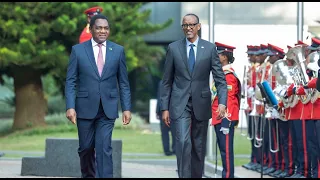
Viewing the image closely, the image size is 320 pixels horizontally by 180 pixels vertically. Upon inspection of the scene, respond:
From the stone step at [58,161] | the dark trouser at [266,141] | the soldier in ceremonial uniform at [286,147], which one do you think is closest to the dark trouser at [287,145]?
the soldier in ceremonial uniform at [286,147]

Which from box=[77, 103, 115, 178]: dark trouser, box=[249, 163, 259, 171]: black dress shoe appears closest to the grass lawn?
box=[249, 163, 259, 171]: black dress shoe

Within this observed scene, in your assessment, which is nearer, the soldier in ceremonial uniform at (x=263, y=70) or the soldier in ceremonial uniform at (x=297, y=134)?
the soldier in ceremonial uniform at (x=297, y=134)

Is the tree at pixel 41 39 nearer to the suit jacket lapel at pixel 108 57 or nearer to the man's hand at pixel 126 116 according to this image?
the suit jacket lapel at pixel 108 57

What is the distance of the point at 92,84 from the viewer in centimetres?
1038

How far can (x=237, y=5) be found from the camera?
18250 millimetres

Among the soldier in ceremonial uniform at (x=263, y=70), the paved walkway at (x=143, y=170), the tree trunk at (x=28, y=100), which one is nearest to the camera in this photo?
the paved walkway at (x=143, y=170)

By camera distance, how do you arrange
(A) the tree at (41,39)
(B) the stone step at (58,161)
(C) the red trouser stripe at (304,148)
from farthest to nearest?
(A) the tree at (41,39)
(B) the stone step at (58,161)
(C) the red trouser stripe at (304,148)

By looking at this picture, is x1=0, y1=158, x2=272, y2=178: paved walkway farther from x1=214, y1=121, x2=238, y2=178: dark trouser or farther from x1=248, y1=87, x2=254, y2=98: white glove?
x1=214, y1=121, x2=238, y2=178: dark trouser

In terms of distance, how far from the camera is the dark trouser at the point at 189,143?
34.3 ft

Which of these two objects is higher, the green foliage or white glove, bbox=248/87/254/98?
the green foliage

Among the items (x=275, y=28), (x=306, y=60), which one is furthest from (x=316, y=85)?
(x=275, y=28)

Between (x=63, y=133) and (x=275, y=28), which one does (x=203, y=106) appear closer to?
(x=275, y=28)

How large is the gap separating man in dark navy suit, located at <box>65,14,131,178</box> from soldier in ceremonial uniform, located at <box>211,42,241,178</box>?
249cm

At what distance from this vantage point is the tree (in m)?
25.0
